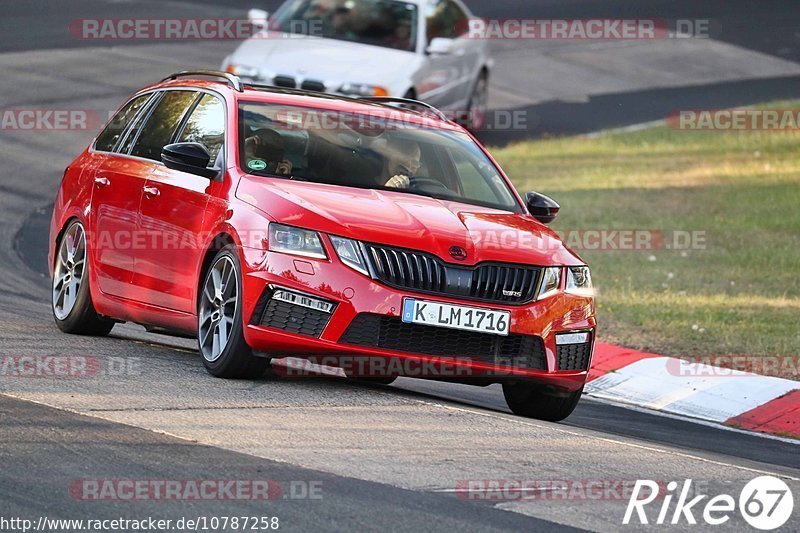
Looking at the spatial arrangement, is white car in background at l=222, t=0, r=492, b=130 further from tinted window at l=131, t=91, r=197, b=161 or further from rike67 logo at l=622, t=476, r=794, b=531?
rike67 logo at l=622, t=476, r=794, b=531

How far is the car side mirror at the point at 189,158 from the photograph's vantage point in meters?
9.24

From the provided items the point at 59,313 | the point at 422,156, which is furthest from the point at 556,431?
the point at 59,313

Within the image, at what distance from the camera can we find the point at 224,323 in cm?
885

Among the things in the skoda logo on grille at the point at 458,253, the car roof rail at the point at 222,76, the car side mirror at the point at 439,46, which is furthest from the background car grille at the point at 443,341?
the car side mirror at the point at 439,46

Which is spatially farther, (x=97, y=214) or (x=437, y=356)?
(x=97, y=214)

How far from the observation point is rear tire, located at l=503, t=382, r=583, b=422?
9367 mm

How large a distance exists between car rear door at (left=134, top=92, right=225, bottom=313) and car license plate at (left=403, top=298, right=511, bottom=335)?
4.60 ft

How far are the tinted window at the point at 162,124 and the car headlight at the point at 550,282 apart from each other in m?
2.70

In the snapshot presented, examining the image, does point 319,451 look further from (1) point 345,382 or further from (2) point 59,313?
(2) point 59,313

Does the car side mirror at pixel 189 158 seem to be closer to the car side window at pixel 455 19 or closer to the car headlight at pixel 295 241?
the car headlight at pixel 295 241

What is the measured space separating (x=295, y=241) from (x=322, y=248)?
0.16m

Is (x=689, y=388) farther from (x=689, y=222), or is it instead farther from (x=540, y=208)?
(x=689, y=222)

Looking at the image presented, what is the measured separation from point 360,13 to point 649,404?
9650mm

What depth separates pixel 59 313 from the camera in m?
10.7
